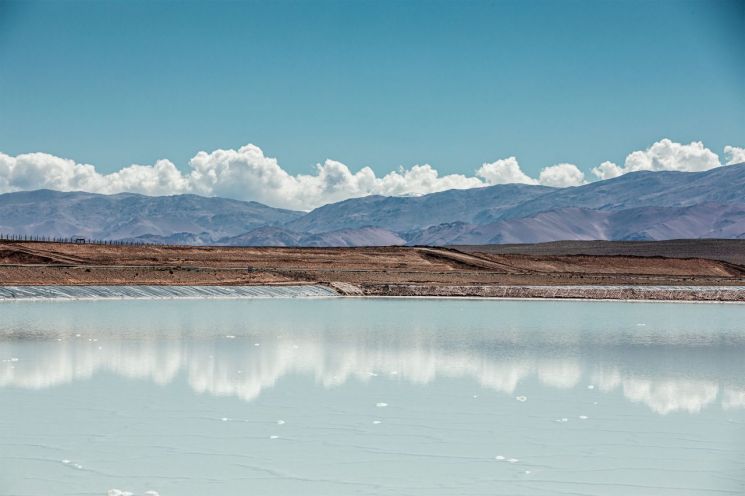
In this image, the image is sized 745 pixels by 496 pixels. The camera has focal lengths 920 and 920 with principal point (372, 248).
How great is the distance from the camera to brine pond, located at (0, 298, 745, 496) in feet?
42.2

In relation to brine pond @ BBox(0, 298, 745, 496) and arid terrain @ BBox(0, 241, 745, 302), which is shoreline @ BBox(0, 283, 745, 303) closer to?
arid terrain @ BBox(0, 241, 745, 302)

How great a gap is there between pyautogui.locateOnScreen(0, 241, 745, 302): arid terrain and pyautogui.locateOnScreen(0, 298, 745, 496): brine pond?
28.1 metres

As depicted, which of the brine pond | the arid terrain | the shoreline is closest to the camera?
the brine pond

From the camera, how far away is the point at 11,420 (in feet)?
53.2

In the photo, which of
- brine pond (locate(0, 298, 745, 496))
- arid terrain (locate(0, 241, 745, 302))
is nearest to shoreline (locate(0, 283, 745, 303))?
arid terrain (locate(0, 241, 745, 302))

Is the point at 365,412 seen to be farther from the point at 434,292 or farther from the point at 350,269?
the point at 350,269

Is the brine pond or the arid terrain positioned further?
the arid terrain

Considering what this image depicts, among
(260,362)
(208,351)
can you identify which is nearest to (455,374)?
(260,362)

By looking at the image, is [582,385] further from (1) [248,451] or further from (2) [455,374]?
(1) [248,451]

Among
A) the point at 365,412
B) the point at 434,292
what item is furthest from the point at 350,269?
the point at 365,412

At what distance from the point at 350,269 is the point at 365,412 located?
6077 centimetres

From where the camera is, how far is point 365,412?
17.5m

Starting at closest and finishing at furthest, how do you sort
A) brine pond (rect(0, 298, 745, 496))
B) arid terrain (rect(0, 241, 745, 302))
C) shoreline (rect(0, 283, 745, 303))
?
brine pond (rect(0, 298, 745, 496)) → shoreline (rect(0, 283, 745, 303)) → arid terrain (rect(0, 241, 745, 302))

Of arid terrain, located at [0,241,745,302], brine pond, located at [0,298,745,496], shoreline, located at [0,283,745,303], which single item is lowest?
brine pond, located at [0,298,745,496]
